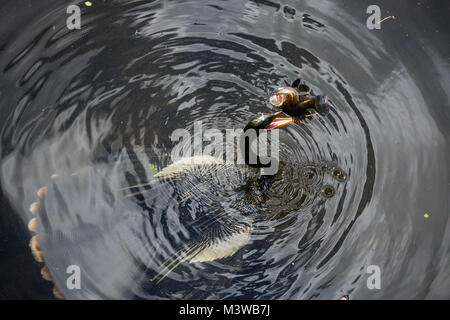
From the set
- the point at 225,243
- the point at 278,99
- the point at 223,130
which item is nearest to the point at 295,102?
the point at 278,99

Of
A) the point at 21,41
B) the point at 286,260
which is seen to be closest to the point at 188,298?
the point at 286,260

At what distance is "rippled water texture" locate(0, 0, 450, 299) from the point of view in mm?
1483

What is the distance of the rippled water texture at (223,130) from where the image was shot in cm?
148

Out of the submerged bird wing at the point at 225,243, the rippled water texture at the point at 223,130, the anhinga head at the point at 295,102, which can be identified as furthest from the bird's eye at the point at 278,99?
the submerged bird wing at the point at 225,243

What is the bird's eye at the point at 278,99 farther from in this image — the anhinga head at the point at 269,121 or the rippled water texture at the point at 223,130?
the rippled water texture at the point at 223,130

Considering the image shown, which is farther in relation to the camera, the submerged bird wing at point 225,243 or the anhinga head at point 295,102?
the submerged bird wing at point 225,243

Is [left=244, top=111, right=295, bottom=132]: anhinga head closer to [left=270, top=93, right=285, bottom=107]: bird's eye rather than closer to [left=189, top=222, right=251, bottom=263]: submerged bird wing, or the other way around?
[left=270, top=93, right=285, bottom=107]: bird's eye

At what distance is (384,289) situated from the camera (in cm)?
144

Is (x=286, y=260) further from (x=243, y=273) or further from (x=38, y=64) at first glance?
(x=38, y=64)

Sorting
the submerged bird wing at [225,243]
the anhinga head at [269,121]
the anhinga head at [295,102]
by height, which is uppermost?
the anhinga head at [295,102]

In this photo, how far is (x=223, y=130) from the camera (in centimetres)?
169

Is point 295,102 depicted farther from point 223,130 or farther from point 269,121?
point 223,130

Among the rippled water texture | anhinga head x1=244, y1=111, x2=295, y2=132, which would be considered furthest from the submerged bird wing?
anhinga head x1=244, y1=111, x2=295, y2=132

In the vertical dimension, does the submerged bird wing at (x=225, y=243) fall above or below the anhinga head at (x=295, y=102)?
below
